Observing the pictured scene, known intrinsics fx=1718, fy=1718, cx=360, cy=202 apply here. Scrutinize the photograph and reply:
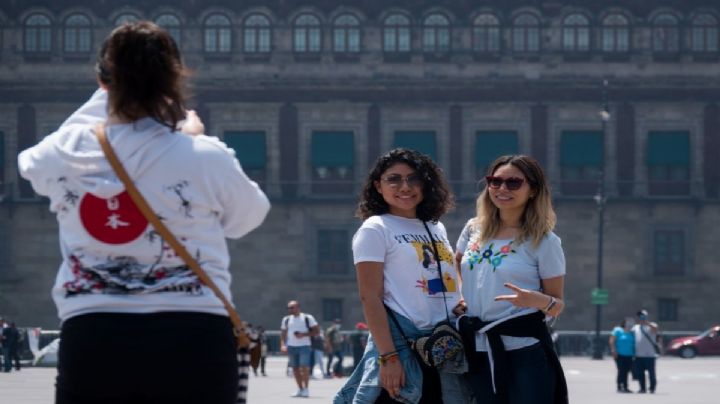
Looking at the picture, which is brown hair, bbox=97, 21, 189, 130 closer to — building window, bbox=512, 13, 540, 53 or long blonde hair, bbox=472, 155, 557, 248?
long blonde hair, bbox=472, 155, 557, 248

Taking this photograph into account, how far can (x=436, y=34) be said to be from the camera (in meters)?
63.7

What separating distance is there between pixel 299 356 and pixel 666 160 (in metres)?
38.5

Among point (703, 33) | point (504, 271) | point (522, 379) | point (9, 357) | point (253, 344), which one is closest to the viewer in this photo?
point (253, 344)

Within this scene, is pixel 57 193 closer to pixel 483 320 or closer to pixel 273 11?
pixel 483 320

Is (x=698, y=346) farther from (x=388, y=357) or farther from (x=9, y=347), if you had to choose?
(x=388, y=357)

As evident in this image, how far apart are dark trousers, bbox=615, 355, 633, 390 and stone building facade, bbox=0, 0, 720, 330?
109 ft

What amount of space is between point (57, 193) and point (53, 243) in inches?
2315

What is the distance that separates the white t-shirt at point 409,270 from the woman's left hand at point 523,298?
9.2 inches

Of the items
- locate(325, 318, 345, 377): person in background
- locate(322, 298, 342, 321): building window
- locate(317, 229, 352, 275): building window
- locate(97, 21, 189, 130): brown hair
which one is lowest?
locate(322, 298, 342, 321): building window

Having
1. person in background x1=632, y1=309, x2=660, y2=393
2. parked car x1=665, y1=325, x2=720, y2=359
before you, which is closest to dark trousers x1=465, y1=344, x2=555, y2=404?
person in background x1=632, y1=309, x2=660, y2=393

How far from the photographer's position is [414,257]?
720 centimetres

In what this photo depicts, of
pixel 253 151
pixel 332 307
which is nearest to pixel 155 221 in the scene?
pixel 332 307

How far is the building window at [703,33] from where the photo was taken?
62969 millimetres

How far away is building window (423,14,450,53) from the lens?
6347 centimetres
